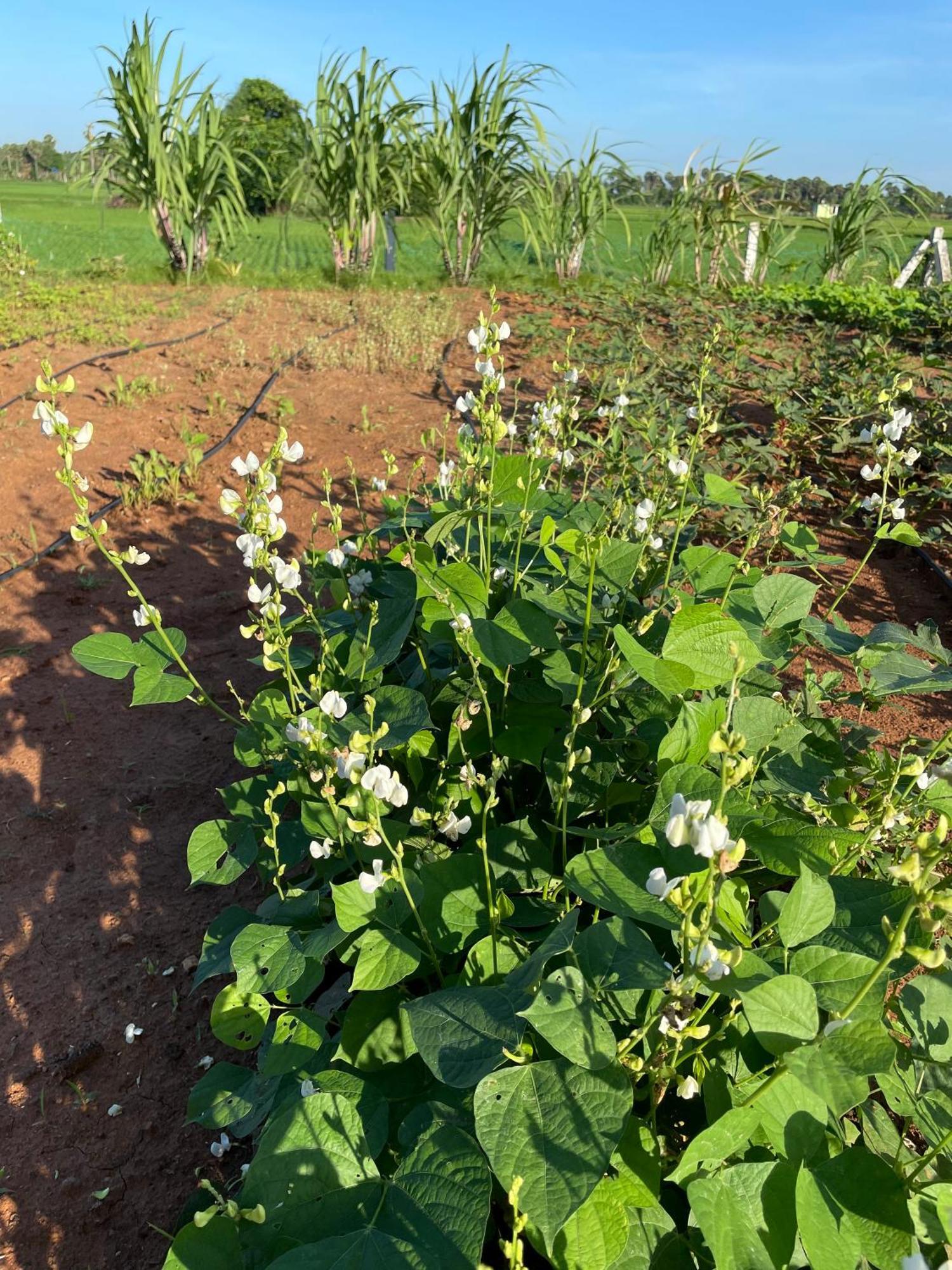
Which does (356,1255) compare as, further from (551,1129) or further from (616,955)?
(616,955)

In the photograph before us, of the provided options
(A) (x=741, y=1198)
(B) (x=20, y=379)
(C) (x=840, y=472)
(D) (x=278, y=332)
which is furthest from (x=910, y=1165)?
(D) (x=278, y=332)

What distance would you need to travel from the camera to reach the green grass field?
8633 millimetres

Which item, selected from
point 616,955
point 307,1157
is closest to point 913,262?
point 616,955

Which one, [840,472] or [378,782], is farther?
[840,472]

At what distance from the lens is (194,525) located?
4.12m

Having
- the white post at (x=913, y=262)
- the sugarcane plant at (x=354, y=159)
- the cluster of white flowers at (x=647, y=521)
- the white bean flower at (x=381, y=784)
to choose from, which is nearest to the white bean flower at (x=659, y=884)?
the white bean flower at (x=381, y=784)

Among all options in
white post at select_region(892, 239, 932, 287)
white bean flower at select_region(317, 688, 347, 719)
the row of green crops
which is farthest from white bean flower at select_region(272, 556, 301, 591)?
white post at select_region(892, 239, 932, 287)

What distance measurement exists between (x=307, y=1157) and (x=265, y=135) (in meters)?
29.5

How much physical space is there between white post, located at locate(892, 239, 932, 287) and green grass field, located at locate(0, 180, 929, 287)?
7.7 inches

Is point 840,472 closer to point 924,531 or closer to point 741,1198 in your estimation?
point 924,531

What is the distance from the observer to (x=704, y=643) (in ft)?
4.47

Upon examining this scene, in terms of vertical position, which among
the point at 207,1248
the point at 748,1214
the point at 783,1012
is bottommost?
the point at 207,1248

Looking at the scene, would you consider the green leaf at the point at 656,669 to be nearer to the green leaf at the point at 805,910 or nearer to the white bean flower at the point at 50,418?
the green leaf at the point at 805,910

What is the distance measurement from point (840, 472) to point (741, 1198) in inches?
153
